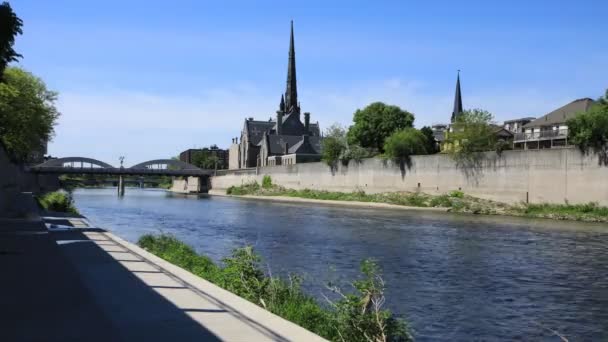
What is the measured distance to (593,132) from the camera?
46.5m

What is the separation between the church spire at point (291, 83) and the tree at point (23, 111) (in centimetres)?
9719

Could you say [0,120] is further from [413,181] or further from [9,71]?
[413,181]

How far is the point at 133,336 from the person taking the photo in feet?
23.6

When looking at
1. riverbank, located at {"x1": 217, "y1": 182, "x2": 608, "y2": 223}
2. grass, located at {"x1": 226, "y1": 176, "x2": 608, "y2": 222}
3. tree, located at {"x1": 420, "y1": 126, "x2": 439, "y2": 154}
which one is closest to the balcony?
tree, located at {"x1": 420, "y1": 126, "x2": 439, "y2": 154}

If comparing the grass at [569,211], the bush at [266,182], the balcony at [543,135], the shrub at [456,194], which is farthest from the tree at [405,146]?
the bush at [266,182]

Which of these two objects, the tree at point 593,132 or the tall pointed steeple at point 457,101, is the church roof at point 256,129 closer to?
the tall pointed steeple at point 457,101

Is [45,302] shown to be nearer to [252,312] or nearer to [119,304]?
[119,304]

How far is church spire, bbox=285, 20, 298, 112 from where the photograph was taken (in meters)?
146

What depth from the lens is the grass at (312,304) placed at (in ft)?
29.6

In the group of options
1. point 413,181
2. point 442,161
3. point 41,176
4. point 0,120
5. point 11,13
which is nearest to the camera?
point 11,13

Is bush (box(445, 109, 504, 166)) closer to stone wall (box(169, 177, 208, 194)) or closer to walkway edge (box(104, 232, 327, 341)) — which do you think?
walkway edge (box(104, 232, 327, 341))

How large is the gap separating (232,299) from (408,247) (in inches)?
673

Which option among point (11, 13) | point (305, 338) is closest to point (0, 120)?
point (11, 13)

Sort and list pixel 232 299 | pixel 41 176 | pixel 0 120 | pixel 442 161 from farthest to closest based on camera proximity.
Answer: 1. pixel 41 176
2. pixel 442 161
3. pixel 0 120
4. pixel 232 299
